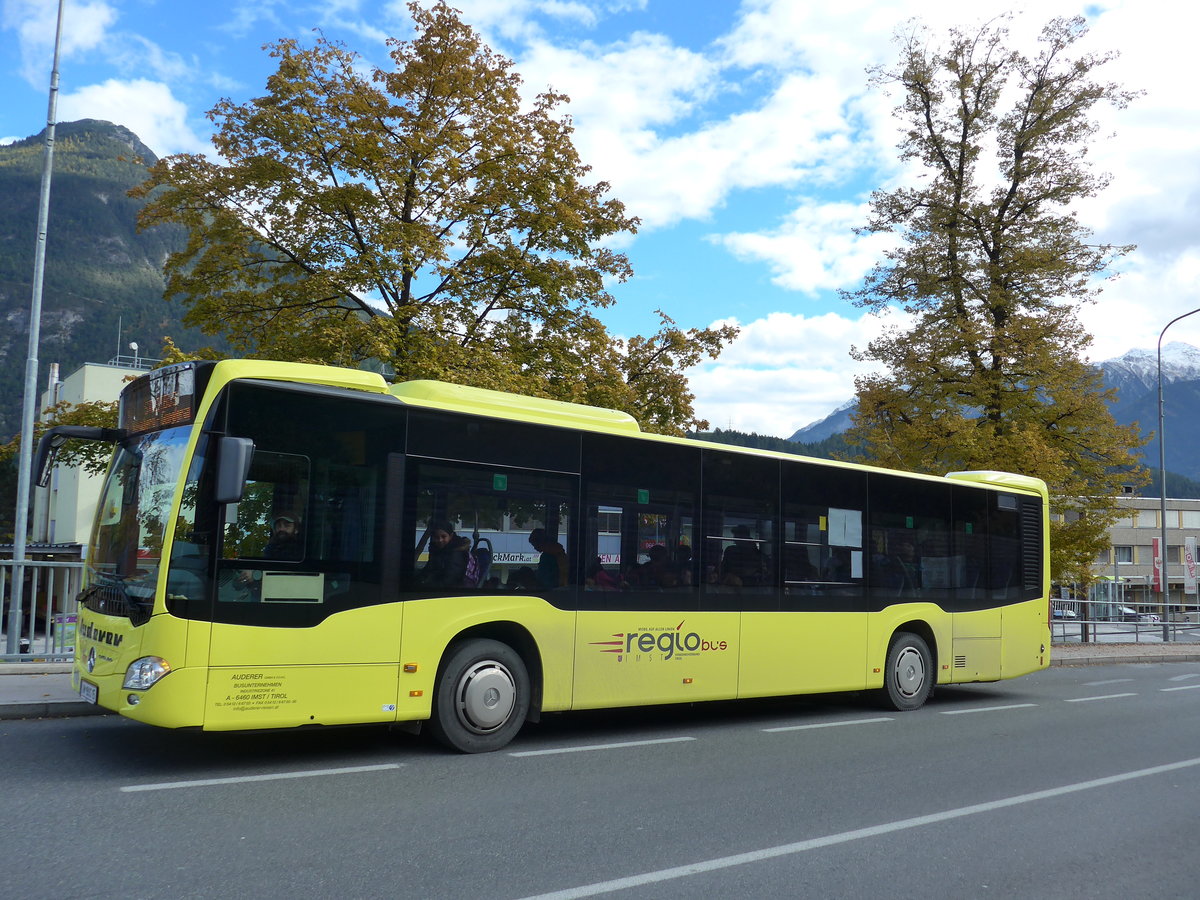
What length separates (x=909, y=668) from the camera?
12.8 meters

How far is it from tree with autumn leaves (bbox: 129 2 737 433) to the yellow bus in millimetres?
6230

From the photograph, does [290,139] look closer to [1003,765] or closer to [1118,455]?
[1003,765]

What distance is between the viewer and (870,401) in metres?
26.5

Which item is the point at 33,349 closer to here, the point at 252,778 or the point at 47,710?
the point at 47,710

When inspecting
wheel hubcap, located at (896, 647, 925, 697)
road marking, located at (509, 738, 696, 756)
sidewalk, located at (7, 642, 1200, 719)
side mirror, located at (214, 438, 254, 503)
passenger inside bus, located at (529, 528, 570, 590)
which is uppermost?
side mirror, located at (214, 438, 254, 503)

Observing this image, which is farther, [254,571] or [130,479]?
[130,479]

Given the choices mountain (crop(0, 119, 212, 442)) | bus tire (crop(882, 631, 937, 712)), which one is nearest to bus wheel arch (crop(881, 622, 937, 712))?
bus tire (crop(882, 631, 937, 712))

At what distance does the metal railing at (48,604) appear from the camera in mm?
13102

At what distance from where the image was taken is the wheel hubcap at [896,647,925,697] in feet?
41.4

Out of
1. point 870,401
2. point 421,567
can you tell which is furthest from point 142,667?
point 870,401

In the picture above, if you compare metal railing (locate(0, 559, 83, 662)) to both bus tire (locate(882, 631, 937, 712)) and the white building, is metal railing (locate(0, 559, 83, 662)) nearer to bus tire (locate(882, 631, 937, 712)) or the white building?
bus tire (locate(882, 631, 937, 712))

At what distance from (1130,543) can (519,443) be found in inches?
4087

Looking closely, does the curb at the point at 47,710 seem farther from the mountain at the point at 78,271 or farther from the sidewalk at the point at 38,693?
the mountain at the point at 78,271

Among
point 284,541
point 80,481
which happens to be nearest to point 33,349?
point 284,541
